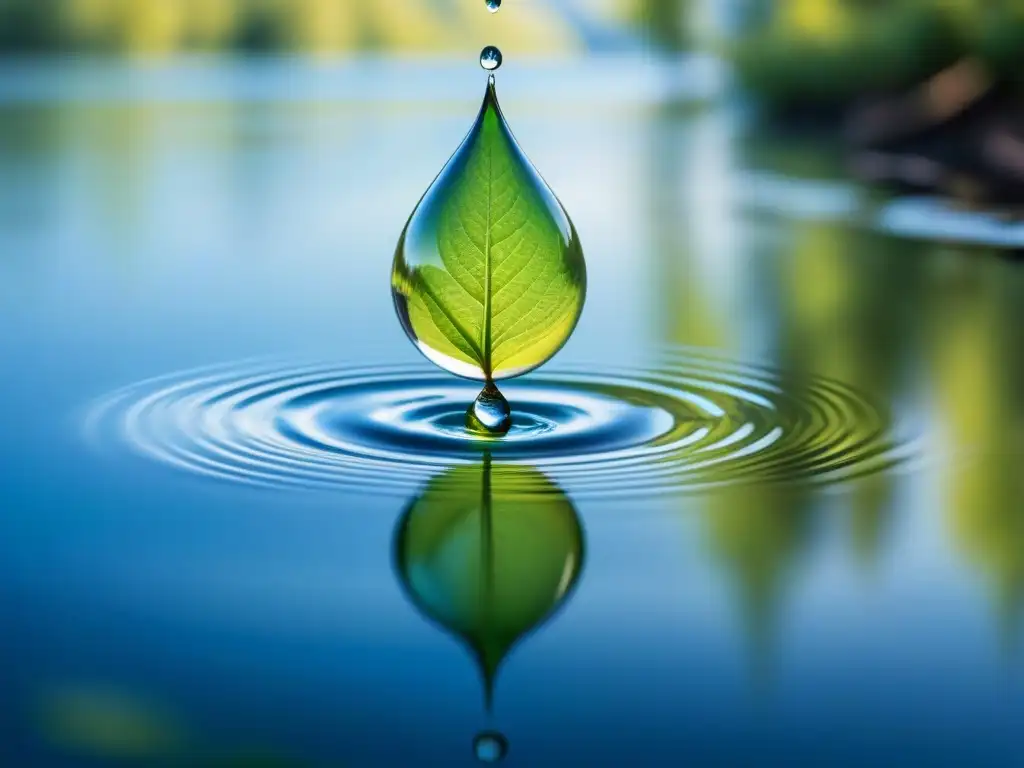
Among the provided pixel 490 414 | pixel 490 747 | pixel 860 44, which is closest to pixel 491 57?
pixel 490 414

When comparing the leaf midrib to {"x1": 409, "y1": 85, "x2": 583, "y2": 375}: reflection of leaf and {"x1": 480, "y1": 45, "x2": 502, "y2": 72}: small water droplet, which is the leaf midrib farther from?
{"x1": 480, "y1": 45, "x2": 502, "y2": 72}: small water droplet

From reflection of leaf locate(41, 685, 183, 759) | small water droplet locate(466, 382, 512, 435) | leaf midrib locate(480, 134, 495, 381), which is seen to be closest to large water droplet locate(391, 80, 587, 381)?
leaf midrib locate(480, 134, 495, 381)

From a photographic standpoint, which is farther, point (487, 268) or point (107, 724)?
point (487, 268)

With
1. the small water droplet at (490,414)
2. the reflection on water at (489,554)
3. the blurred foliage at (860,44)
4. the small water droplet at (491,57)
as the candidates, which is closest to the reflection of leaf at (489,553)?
the reflection on water at (489,554)

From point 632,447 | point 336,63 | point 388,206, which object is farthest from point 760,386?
point 336,63

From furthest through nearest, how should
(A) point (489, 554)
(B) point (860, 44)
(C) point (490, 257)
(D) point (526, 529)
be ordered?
(B) point (860, 44)
(C) point (490, 257)
(D) point (526, 529)
(A) point (489, 554)

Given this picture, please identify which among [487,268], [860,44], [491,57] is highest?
[860,44]

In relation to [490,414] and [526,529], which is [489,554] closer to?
[526,529]
